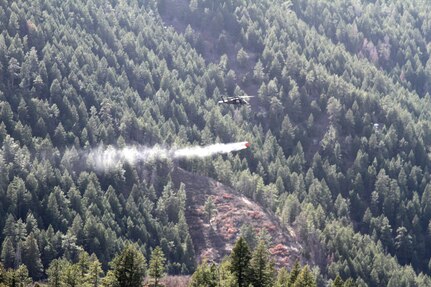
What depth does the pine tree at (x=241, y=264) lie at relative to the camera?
144 meters

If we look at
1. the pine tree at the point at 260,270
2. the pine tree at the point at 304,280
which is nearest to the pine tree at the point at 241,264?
the pine tree at the point at 260,270

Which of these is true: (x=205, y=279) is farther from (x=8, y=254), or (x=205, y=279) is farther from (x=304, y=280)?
(x=8, y=254)

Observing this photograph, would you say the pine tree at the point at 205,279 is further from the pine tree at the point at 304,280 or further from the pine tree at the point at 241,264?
the pine tree at the point at 304,280

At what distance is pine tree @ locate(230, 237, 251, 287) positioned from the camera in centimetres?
14362

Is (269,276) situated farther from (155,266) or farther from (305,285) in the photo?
(155,266)

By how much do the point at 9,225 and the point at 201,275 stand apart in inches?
2335

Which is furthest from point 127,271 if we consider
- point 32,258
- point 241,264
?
point 32,258

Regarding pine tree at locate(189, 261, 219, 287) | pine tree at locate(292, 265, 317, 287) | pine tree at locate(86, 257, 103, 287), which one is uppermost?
pine tree at locate(86, 257, 103, 287)

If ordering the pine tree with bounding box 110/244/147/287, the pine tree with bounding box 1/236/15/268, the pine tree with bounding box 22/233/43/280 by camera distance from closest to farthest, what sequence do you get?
the pine tree with bounding box 110/244/147/287
the pine tree with bounding box 1/236/15/268
the pine tree with bounding box 22/233/43/280

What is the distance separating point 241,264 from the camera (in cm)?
14400

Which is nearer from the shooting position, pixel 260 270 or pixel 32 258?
pixel 260 270

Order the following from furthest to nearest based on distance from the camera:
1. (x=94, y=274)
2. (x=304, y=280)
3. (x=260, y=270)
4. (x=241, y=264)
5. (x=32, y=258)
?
1. (x=32, y=258)
2. (x=94, y=274)
3. (x=304, y=280)
4. (x=241, y=264)
5. (x=260, y=270)

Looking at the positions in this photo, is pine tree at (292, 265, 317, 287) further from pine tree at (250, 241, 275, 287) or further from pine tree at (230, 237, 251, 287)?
pine tree at (230, 237, 251, 287)

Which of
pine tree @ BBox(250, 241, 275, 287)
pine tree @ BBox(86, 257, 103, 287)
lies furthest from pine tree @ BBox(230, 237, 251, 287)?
pine tree @ BBox(86, 257, 103, 287)
